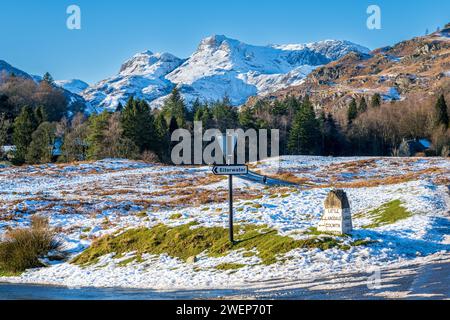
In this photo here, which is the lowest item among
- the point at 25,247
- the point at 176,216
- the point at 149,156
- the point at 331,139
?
the point at 25,247

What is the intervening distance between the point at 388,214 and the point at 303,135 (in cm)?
9826

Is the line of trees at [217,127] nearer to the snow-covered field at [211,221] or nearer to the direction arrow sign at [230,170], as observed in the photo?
the snow-covered field at [211,221]

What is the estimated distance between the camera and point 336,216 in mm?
19906

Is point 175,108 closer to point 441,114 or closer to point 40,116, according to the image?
point 40,116

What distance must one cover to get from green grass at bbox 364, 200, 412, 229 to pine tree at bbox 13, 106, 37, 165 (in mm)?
84263

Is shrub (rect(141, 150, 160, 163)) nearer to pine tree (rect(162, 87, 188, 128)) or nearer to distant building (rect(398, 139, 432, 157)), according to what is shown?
pine tree (rect(162, 87, 188, 128))

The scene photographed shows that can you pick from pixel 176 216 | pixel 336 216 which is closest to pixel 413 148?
pixel 176 216

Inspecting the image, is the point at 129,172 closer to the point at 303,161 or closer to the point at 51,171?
the point at 51,171

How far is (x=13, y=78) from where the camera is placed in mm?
170250

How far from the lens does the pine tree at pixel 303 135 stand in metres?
123

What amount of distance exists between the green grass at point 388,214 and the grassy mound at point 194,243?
5.46 metres

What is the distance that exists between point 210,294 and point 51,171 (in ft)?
202

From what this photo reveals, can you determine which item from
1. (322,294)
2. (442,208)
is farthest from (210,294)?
(442,208)

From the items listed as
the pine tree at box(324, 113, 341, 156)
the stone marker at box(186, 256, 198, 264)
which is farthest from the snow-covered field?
the pine tree at box(324, 113, 341, 156)
